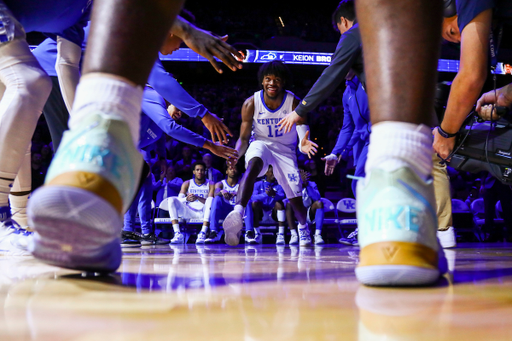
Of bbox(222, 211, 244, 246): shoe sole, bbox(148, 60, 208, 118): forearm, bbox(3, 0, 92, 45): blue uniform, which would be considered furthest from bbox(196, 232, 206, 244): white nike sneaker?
bbox(3, 0, 92, 45): blue uniform

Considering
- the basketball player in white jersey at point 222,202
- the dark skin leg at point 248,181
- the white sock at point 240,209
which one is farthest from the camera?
the basketball player in white jersey at point 222,202

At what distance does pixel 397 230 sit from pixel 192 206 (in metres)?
4.78

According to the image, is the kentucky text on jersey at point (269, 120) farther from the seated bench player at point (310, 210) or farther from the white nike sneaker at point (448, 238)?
the white nike sneaker at point (448, 238)

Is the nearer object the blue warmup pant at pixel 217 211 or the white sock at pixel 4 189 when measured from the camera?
the white sock at pixel 4 189

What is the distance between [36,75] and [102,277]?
837mm

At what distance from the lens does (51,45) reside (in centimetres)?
198

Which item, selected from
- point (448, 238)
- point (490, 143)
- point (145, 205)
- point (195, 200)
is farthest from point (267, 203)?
point (490, 143)

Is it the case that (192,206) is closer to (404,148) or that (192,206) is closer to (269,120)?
(269,120)

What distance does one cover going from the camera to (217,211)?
4766 millimetres

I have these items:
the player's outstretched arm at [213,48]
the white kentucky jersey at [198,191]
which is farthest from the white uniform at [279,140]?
the player's outstretched arm at [213,48]

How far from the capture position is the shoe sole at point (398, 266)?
401 millimetres

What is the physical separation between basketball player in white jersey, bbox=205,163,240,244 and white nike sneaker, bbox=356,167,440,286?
164 inches

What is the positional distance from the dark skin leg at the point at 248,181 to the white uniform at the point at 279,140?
34 cm

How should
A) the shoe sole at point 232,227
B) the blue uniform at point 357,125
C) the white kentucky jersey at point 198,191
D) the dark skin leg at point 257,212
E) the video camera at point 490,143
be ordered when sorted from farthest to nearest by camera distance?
the white kentucky jersey at point 198,191 → the dark skin leg at point 257,212 → the blue uniform at point 357,125 → the shoe sole at point 232,227 → the video camera at point 490,143
